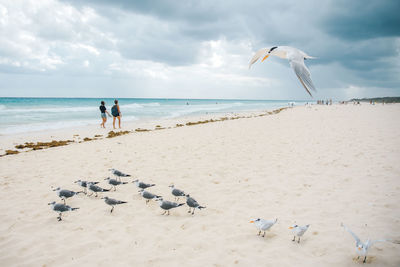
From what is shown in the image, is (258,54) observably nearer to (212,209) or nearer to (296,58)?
(296,58)

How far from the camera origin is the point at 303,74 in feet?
11.5

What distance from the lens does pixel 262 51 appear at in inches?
196

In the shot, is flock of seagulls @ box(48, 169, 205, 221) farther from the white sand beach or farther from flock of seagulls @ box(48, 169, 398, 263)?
the white sand beach

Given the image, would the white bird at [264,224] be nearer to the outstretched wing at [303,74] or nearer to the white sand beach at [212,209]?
the white sand beach at [212,209]

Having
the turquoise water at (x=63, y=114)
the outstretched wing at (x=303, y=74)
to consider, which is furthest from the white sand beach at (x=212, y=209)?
the turquoise water at (x=63, y=114)

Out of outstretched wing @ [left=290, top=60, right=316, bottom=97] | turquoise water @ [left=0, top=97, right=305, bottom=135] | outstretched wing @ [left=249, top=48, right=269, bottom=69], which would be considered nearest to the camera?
outstretched wing @ [left=290, top=60, right=316, bottom=97]

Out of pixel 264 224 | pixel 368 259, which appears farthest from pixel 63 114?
pixel 368 259

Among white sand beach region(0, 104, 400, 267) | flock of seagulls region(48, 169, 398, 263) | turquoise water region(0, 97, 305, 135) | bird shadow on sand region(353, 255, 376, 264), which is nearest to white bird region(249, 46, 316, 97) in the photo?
flock of seagulls region(48, 169, 398, 263)

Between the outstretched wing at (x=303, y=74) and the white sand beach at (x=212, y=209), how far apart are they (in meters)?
2.30

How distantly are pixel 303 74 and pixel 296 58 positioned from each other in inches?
17.9

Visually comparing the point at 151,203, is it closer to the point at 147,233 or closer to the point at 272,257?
the point at 147,233

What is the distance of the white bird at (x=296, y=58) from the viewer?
3.32 metres

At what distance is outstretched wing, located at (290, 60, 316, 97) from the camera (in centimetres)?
323

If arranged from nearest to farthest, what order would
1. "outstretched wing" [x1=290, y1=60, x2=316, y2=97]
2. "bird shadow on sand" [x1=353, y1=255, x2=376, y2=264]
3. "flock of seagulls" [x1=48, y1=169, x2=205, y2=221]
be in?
"bird shadow on sand" [x1=353, y1=255, x2=376, y2=264], "outstretched wing" [x1=290, y1=60, x2=316, y2=97], "flock of seagulls" [x1=48, y1=169, x2=205, y2=221]
